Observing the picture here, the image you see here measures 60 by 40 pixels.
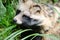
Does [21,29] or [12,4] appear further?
[12,4]

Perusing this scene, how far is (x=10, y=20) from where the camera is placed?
2729 mm

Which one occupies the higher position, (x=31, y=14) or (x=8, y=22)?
(x=31, y=14)

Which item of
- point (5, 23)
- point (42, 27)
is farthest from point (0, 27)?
point (42, 27)

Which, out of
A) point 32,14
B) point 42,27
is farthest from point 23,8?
point 42,27

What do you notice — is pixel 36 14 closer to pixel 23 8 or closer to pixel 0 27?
pixel 23 8

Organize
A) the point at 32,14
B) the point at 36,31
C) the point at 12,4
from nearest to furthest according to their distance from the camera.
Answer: the point at 32,14 → the point at 36,31 → the point at 12,4

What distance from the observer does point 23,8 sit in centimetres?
247

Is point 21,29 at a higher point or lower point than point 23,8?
lower

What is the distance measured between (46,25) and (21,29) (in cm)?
26

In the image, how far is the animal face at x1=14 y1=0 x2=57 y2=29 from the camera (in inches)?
95.3

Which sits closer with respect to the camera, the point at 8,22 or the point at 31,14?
the point at 31,14

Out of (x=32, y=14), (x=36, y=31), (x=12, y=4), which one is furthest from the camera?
(x=12, y=4)

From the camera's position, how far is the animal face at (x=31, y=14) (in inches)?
95.3

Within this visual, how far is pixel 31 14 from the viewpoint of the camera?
2.42 meters
